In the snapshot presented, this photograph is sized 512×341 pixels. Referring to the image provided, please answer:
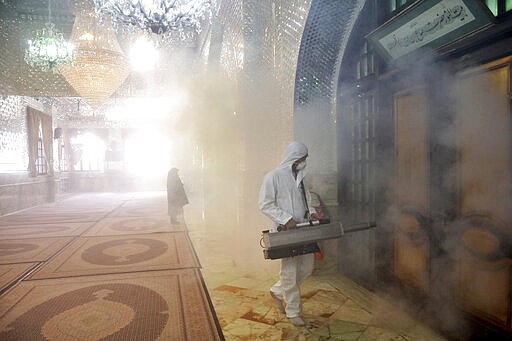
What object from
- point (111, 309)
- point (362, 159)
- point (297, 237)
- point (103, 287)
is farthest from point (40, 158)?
point (297, 237)

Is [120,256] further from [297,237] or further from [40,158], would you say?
[40,158]

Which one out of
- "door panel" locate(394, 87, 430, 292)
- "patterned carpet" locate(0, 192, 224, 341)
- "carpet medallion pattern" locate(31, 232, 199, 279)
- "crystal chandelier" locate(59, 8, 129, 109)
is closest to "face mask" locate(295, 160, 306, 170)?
"door panel" locate(394, 87, 430, 292)

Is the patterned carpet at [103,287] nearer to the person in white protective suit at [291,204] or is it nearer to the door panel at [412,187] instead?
the person in white protective suit at [291,204]

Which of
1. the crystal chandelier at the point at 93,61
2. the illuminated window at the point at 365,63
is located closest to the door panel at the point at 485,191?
the illuminated window at the point at 365,63

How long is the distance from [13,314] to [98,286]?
0.79 meters

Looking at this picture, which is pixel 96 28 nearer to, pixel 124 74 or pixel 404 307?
pixel 124 74

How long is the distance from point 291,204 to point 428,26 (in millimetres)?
1615

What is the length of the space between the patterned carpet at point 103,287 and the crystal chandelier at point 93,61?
2.80 metres

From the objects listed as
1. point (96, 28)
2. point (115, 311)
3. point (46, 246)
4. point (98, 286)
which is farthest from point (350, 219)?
point (96, 28)

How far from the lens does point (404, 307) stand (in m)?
2.97

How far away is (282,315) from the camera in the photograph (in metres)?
2.85

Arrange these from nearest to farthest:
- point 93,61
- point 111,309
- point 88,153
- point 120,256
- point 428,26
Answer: point 428,26 → point 111,309 → point 120,256 → point 93,61 → point 88,153

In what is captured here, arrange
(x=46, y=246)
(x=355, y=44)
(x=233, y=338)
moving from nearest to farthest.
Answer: (x=233, y=338), (x=355, y=44), (x=46, y=246)

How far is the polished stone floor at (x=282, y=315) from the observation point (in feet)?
8.37
